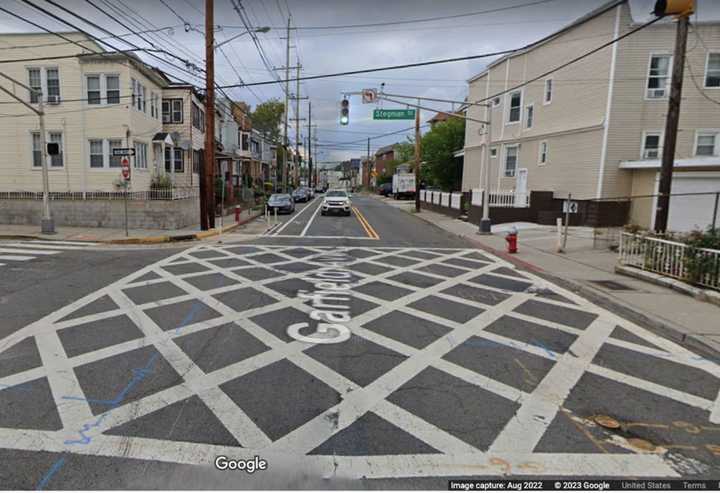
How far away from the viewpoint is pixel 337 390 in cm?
446

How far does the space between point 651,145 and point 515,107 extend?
874 cm

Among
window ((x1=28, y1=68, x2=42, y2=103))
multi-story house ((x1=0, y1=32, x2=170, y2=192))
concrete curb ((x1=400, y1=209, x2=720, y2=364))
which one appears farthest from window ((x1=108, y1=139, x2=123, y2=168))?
concrete curb ((x1=400, y1=209, x2=720, y2=364))

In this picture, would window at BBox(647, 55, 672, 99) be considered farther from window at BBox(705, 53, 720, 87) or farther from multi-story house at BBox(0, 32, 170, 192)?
multi-story house at BBox(0, 32, 170, 192)

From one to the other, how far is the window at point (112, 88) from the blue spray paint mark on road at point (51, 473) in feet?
73.5

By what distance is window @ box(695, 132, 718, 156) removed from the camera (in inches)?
758

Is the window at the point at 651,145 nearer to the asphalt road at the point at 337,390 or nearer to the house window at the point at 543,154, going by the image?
the house window at the point at 543,154

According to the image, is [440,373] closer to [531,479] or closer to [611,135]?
[531,479]

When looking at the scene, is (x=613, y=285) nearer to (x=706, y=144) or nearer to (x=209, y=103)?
(x=706, y=144)

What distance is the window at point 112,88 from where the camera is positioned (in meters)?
21.2

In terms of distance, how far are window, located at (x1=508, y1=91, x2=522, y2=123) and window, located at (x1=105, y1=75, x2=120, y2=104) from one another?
22.3m

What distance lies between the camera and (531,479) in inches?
124

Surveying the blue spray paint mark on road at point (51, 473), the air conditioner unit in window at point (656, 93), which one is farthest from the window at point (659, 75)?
the blue spray paint mark on road at point (51, 473)

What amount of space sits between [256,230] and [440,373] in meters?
16.6

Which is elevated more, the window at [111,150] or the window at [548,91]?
the window at [548,91]
